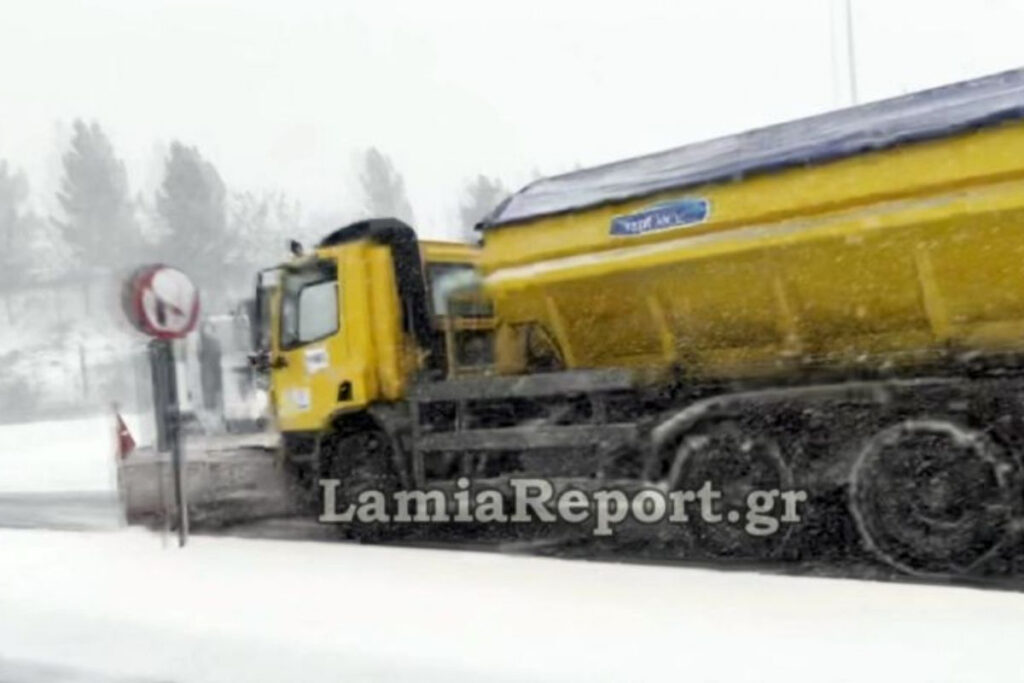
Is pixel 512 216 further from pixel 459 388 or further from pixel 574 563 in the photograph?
pixel 574 563

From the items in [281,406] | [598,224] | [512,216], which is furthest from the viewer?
[281,406]

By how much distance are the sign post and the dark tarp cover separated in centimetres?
218

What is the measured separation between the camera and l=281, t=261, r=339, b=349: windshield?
8891 mm

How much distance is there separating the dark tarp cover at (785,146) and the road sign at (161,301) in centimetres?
215

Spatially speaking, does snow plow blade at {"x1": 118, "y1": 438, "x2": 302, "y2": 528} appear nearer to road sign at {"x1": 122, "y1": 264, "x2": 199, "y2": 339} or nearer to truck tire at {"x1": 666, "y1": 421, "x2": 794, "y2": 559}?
road sign at {"x1": 122, "y1": 264, "x2": 199, "y2": 339}

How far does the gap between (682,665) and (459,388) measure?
3.81 m

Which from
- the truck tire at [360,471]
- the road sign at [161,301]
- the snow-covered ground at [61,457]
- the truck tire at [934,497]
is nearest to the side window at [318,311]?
the truck tire at [360,471]

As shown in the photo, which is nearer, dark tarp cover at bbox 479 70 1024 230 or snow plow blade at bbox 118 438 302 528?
dark tarp cover at bbox 479 70 1024 230

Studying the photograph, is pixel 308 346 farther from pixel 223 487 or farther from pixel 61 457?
pixel 61 457

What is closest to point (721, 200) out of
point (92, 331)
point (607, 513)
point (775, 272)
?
point (775, 272)

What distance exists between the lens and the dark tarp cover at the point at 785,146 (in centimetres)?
612

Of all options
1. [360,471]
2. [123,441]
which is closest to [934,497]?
[360,471]

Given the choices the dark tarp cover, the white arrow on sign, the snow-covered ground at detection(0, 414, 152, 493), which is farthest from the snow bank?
the dark tarp cover

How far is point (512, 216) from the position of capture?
7.85m
